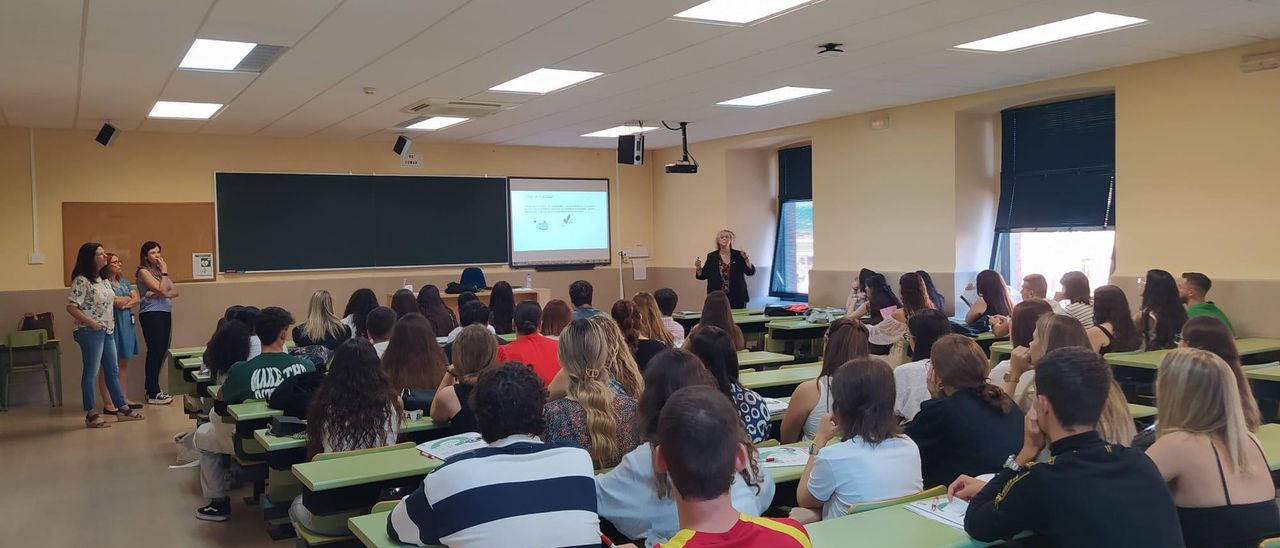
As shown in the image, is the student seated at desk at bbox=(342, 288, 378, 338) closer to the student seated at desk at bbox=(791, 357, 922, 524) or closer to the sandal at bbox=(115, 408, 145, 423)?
the sandal at bbox=(115, 408, 145, 423)

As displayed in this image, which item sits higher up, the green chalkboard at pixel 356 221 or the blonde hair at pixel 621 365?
the green chalkboard at pixel 356 221

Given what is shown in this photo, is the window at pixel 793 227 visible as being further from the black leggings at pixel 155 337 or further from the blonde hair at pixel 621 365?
the blonde hair at pixel 621 365

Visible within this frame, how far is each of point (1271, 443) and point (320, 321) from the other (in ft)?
16.5

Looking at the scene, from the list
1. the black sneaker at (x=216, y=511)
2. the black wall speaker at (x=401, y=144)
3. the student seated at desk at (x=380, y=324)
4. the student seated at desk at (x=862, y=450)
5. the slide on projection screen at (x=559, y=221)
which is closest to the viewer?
the student seated at desk at (x=862, y=450)

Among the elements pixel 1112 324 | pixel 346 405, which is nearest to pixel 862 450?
pixel 346 405

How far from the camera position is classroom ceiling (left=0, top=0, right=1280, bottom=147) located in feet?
16.6

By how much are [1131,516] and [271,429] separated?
3294 millimetres

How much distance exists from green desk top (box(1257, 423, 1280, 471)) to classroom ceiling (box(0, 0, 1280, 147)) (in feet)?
8.65

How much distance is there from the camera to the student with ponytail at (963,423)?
116 inches

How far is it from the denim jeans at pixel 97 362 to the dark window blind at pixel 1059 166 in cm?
821

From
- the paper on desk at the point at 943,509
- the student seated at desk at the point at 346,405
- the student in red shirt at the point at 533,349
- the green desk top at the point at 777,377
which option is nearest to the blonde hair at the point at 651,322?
the green desk top at the point at 777,377

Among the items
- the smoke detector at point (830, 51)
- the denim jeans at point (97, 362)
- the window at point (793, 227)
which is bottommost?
the denim jeans at point (97, 362)

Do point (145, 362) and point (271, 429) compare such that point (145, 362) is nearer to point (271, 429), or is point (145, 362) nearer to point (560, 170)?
point (560, 170)

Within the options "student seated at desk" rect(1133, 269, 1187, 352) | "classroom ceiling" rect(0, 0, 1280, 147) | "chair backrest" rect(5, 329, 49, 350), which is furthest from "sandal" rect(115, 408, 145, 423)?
"student seated at desk" rect(1133, 269, 1187, 352)
